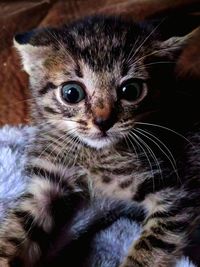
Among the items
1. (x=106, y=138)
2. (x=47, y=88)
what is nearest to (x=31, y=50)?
(x=47, y=88)

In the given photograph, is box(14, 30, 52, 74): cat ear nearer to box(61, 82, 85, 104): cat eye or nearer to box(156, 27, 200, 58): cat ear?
box(61, 82, 85, 104): cat eye

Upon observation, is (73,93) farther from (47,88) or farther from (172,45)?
(172,45)

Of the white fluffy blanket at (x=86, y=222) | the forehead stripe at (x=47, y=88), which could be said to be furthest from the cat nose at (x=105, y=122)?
the white fluffy blanket at (x=86, y=222)

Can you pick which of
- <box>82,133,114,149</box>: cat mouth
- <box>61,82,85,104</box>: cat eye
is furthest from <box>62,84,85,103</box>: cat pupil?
<box>82,133,114,149</box>: cat mouth

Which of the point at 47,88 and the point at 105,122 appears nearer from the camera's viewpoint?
the point at 105,122

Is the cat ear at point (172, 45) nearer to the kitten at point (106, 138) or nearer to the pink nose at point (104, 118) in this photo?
the kitten at point (106, 138)
